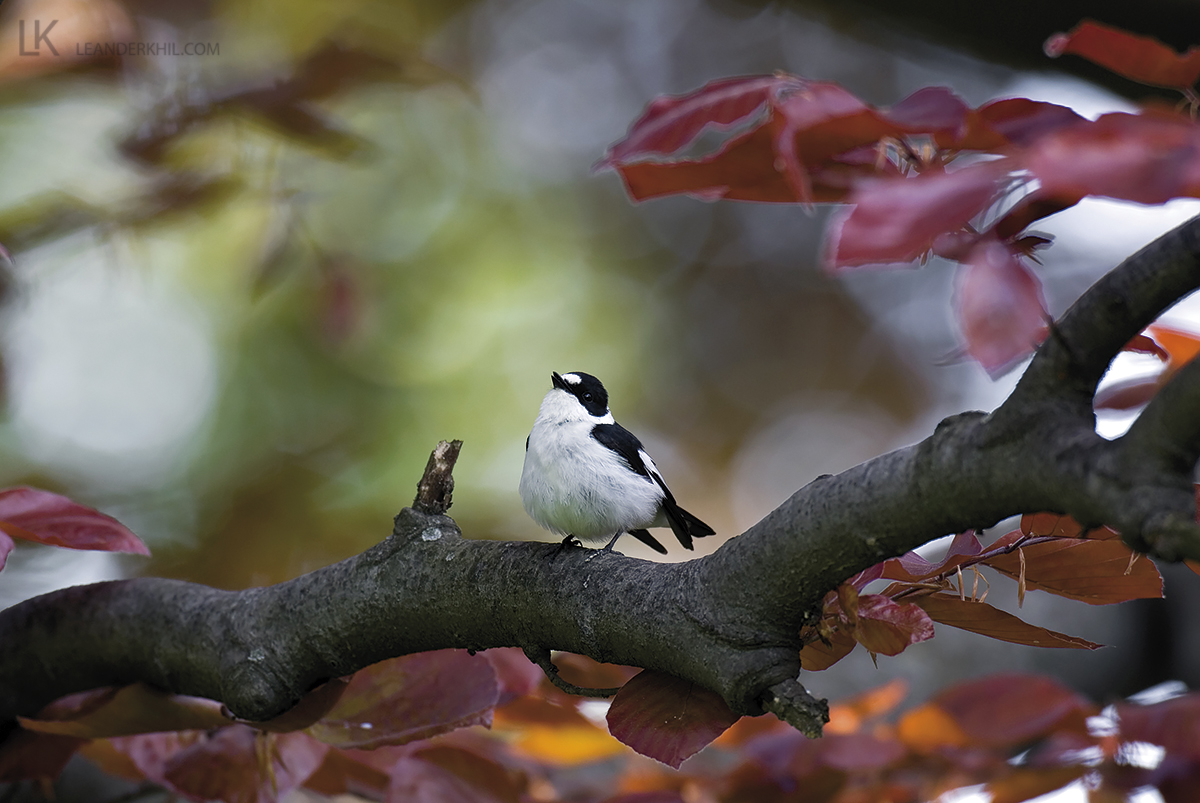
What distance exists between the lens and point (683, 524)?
1.65m

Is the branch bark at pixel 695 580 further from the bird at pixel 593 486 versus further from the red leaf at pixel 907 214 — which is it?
the bird at pixel 593 486

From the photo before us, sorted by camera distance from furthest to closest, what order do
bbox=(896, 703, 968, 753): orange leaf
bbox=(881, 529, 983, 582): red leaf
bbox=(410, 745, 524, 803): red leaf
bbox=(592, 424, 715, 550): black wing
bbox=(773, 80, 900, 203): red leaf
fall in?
bbox=(592, 424, 715, 550): black wing, bbox=(896, 703, 968, 753): orange leaf, bbox=(410, 745, 524, 803): red leaf, bbox=(881, 529, 983, 582): red leaf, bbox=(773, 80, 900, 203): red leaf

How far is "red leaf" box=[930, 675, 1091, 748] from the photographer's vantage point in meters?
→ 1.28

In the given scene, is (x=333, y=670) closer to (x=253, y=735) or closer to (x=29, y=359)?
(x=253, y=735)

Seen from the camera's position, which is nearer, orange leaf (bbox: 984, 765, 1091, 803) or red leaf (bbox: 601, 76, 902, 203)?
red leaf (bbox: 601, 76, 902, 203)

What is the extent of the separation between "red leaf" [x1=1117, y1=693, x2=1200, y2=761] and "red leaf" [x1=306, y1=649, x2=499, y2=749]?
906mm

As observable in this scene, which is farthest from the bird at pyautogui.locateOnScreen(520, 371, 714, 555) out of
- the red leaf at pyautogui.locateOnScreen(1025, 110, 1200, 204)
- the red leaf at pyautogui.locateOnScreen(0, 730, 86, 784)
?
the red leaf at pyautogui.locateOnScreen(1025, 110, 1200, 204)

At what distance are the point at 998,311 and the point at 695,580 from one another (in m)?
0.51

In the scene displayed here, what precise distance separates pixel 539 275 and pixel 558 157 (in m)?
0.61

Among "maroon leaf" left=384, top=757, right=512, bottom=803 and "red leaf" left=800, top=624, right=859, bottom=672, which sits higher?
"red leaf" left=800, top=624, right=859, bottom=672

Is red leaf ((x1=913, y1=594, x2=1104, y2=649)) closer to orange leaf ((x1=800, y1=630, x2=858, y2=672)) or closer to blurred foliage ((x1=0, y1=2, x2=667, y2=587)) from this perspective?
orange leaf ((x1=800, y1=630, x2=858, y2=672))

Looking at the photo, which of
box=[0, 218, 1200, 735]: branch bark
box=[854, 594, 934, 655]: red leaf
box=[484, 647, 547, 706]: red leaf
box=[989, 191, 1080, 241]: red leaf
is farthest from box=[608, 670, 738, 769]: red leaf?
box=[989, 191, 1080, 241]: red leaf

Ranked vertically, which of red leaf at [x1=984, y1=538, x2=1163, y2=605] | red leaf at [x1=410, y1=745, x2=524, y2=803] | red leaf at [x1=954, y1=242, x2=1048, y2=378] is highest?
red leaf at [x1=954, y1=242, x2=1048, y2=378]

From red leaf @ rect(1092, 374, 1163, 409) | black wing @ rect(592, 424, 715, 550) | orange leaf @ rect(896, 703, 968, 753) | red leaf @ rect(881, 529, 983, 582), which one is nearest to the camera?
red leaf @ rect(881, 529, 983, 582)
